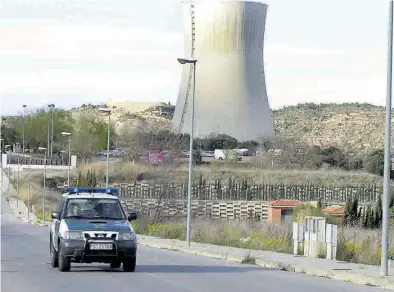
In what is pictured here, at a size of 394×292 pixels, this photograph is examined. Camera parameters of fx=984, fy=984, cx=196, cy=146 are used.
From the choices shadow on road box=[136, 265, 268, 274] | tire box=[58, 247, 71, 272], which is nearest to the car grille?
tire box=[58, 247, 71, 272]

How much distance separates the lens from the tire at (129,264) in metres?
19.5

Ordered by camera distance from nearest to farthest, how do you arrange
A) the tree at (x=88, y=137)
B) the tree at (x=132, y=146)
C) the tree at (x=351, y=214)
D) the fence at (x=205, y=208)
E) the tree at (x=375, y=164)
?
1. the tree at (x=351, y=214)
2. the fence at (x=205, y=208)
3. the tree at (x=375, y=164)
4. the tree at (x=132, y=146)
5. the tree at (x=88, y=137)

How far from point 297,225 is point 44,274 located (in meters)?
9.51

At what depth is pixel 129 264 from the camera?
64.4ft

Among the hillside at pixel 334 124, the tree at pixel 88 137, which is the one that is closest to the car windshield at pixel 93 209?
the tree at pixel 88 137

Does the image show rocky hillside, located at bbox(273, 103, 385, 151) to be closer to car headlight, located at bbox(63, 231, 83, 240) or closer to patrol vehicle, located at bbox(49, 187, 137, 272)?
patrol vehicle, located at bbox(49, 187, 137, 272)

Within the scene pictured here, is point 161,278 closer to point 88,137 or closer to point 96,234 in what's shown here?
point 96,234

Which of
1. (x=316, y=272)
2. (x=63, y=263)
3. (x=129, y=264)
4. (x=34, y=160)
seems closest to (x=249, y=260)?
(x=316, y=272)

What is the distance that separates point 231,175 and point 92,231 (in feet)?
220

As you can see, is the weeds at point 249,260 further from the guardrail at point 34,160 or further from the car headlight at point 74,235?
the guardrail at point 34,160

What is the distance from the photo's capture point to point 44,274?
19.0m

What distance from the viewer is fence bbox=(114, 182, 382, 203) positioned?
2707 inches

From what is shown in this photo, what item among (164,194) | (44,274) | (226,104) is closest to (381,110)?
(226,104)

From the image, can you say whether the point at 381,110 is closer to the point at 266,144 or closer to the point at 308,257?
the point at 266,144
